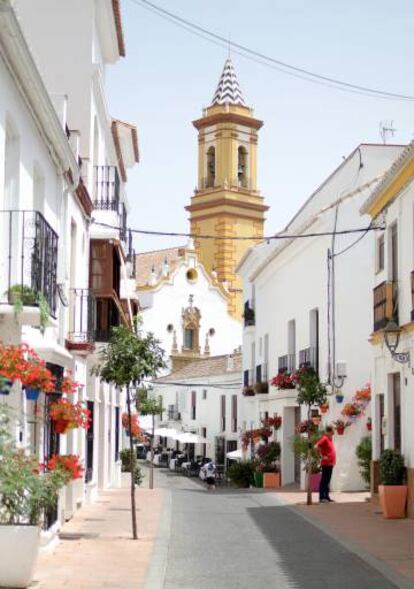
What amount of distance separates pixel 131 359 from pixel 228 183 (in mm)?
56087

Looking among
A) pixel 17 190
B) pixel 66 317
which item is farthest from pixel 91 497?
pixel 17 190

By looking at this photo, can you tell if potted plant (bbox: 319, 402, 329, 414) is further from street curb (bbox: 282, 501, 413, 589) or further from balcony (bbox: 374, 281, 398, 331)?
street curb (bbox: 282, 501, 413, 589)

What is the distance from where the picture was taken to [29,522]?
10312mm

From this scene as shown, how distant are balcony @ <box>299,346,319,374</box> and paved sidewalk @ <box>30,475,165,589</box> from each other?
9659 mm

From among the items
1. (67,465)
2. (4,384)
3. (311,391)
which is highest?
(311,391)

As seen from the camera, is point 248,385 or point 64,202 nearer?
point 64,202

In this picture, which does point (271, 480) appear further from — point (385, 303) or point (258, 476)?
point (385, 303)

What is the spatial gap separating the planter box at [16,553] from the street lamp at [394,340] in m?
10.3

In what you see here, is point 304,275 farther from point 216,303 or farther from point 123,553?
point 216,303

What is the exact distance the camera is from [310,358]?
29.7 m

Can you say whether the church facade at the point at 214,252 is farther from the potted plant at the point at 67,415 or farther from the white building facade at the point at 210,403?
the potted plant at the point at 67,415

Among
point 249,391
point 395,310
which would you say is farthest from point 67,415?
point 249,391

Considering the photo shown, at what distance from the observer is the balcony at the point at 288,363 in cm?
3218

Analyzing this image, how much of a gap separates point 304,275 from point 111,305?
10.6 metres
